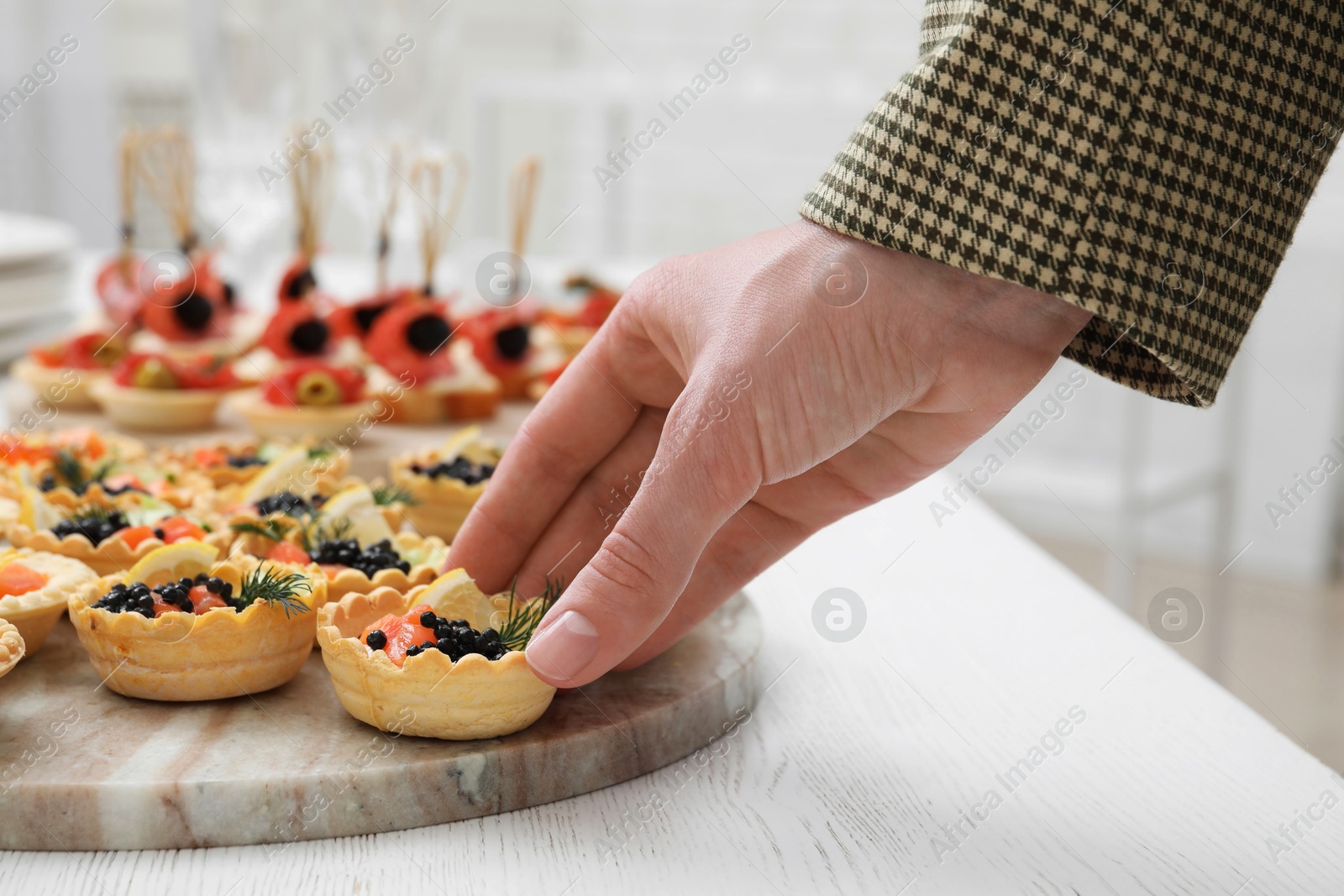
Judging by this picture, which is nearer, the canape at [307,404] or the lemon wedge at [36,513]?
the lemon wedge at [36,513]

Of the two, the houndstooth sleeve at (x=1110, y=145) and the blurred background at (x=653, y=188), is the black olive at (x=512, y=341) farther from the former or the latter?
the houndstooth sleeve at (x=1110, y=145)

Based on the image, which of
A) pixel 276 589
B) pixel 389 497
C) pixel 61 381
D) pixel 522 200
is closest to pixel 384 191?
pixel 522 200

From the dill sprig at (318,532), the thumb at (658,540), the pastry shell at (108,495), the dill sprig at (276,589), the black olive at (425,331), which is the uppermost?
the thumb at (658,540)

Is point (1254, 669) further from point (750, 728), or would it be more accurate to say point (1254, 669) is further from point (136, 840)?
point (136, 840)

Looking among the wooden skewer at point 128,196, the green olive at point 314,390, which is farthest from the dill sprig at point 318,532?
the wooden skewer at point 128,196

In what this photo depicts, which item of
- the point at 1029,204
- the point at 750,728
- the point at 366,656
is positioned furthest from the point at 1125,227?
the point at 366,656
